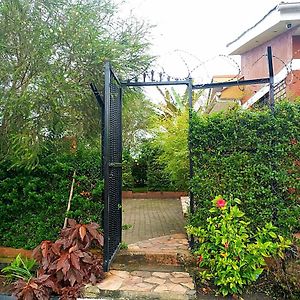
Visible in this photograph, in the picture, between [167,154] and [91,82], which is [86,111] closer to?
[91,82]

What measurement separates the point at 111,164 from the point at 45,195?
1.32 meters

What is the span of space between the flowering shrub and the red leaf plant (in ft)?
4.83

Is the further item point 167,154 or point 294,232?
point 167,154

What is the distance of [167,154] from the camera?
901 cm

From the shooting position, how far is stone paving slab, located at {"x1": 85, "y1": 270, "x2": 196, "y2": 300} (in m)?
4.02

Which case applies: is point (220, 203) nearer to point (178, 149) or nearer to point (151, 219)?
point (178, 149)

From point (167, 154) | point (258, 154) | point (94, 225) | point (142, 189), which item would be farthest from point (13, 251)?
point (142, 189)

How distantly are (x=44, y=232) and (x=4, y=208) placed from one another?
776 mm

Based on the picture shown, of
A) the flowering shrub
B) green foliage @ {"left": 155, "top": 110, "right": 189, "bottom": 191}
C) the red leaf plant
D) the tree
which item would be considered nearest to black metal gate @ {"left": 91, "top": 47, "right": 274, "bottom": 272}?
the red leaf plant

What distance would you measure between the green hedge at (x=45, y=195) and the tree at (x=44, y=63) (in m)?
0.39

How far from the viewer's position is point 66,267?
4.02 metres

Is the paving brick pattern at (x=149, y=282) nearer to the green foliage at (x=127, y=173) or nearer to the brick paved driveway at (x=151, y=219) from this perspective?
the brick paved driveway at (x=151, y=219)

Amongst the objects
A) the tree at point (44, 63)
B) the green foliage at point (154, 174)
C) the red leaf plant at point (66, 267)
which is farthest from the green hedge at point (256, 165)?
the green foliage at point (154, 174)

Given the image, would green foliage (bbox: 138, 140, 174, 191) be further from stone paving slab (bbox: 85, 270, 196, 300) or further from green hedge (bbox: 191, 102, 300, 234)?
stone paving slab (bbox: 85, 270, 196, 300)
